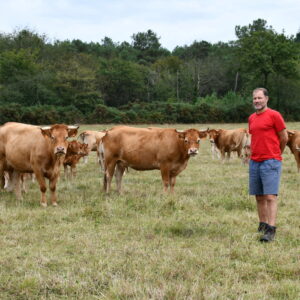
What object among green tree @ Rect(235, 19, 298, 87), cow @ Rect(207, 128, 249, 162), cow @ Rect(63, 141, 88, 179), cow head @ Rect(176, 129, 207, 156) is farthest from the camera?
green tree @ Rect(235, 19, 298, 87)

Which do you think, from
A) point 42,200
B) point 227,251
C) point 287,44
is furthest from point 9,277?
point 287,44

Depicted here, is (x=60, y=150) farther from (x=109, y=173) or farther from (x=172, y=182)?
(x=172, y=182)

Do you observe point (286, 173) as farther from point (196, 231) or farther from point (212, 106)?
point (212, 106)

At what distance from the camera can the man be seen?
682cm

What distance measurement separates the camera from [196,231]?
736 cm

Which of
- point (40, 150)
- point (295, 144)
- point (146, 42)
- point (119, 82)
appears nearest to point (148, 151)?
point (40, 150)

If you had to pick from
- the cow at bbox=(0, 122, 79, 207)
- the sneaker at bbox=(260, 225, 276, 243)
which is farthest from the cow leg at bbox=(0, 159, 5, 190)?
the sneaker at bbox=(260, 225, 276, 243)

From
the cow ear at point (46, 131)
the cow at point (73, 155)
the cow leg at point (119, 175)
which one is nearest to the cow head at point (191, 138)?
the cow leg at point (119, 175)

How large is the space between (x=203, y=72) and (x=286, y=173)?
220 ft

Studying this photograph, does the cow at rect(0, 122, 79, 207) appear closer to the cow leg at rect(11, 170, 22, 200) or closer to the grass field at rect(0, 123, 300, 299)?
the cow leg at rect(11, 170, 22, 200)

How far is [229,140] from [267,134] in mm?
13248

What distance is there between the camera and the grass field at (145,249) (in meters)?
4.89

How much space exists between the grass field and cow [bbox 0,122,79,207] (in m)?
0.63

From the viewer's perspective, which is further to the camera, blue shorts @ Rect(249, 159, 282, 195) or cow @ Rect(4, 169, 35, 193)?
cow @ Rect(4, 169, 35, 193)
